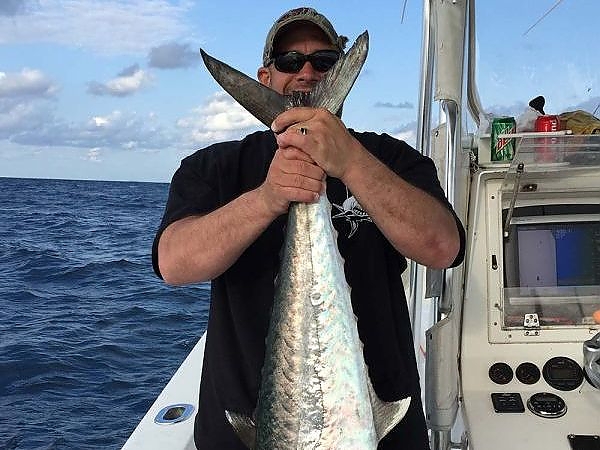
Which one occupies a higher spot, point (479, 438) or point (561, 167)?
point (561, 167)

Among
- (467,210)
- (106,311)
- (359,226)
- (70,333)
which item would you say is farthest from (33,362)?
(359,226)

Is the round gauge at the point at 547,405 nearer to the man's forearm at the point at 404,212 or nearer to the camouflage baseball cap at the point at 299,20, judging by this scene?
the man's forearm at the point at 404,212

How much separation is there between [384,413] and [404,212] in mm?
500

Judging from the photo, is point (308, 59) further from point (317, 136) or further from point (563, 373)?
point (563, 373)

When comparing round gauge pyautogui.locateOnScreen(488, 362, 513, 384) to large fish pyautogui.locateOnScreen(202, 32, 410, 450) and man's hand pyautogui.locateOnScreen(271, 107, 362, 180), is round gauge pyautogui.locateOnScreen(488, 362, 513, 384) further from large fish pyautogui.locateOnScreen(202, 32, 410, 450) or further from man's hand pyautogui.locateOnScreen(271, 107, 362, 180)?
man's hand pyautogui.locateOnScreen(271, 107, 362, 180)

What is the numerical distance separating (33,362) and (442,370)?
7.09 meters

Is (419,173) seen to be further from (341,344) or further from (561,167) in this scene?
(561,167)

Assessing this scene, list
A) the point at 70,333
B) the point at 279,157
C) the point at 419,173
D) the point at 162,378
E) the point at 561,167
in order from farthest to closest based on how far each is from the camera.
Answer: the point at 70,333 < the point at 162,378 < the point at 561,167 < the point at 419,173 < the point at 279,157

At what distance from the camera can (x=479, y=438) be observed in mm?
2852

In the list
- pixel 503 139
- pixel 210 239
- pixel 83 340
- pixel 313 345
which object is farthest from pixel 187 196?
pixel 83 340

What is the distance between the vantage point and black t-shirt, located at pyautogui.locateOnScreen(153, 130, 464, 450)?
6.49ft

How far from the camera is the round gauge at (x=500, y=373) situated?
3170 millimetres

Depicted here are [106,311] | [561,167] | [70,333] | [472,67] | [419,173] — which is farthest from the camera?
[106,311]

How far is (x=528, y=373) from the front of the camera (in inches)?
125
